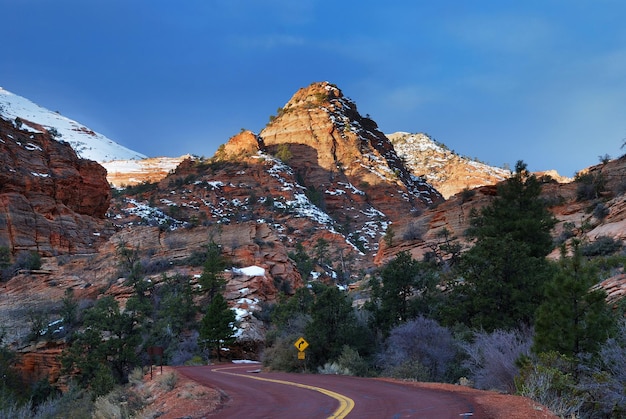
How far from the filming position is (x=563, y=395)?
27.9 ft

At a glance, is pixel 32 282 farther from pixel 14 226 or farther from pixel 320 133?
pixel 320 133

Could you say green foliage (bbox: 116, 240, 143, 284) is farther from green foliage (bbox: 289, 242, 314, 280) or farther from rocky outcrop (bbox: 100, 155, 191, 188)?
rocky outcrop (bbox: 100, 155, 191, 188)

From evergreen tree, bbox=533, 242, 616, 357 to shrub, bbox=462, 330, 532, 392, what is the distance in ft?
2.75

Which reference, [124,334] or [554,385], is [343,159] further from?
[554,385]

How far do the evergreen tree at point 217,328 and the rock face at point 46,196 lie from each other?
3115cm

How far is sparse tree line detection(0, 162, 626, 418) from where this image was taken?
9.61 meters

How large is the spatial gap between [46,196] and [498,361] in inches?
2477

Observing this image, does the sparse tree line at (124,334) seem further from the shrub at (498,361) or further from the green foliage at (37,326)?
the shrub at (498,361)

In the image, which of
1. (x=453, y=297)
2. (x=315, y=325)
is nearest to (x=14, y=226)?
(x=315, y=325)

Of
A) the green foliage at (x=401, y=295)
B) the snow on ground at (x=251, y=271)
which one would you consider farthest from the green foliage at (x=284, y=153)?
the green foliage at (x=401, y=295)

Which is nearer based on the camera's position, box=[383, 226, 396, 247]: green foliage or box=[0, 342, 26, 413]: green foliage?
box=[0, 342, 26, 413]: green foliage

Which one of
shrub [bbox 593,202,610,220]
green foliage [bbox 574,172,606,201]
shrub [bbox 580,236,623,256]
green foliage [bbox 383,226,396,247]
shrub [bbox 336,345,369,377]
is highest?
green foliage [bbox 574,172,606,201]

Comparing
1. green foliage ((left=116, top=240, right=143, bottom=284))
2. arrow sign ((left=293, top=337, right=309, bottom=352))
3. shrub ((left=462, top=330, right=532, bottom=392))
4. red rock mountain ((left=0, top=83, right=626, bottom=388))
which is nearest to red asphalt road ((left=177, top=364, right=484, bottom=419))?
shrub ((left=462, top=330, right=532, bottom=392))

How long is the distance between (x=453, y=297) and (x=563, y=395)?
11427 mm
